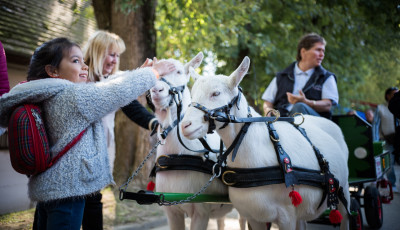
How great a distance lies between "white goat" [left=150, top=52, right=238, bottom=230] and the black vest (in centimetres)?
162

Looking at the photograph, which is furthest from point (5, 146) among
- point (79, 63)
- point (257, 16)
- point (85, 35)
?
point (257, 16)

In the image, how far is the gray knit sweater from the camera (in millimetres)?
1742

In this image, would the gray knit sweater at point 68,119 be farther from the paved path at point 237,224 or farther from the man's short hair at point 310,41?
the paved path at point 237,224

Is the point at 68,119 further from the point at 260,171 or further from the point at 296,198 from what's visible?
the point at 296,198

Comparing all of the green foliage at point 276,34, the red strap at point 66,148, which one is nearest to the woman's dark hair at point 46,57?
the red strap at point 66,148

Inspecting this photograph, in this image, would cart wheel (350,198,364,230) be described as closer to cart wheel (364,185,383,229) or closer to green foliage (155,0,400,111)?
cart wheel (364,185,383,229)

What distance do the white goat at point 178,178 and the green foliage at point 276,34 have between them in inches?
166

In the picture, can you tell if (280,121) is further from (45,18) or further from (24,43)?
(45,18)

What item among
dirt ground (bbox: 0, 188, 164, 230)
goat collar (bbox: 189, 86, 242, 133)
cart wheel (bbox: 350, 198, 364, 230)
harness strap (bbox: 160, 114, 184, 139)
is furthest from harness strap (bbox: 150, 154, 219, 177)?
dirt ground (bbox: 0, 188, 164, 230)

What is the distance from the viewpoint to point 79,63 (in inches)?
81.0

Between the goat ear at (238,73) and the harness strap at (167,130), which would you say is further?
the harness strap at (167,130)

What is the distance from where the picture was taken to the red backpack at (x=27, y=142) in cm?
167

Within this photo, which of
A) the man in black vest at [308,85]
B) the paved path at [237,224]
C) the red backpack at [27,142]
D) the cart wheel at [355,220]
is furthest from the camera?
the paved path at [237,224]

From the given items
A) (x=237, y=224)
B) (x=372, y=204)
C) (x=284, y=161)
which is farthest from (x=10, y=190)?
(x=372, y=204)
